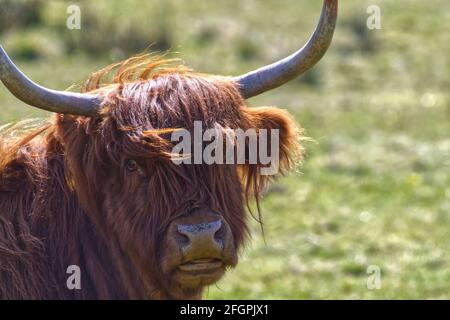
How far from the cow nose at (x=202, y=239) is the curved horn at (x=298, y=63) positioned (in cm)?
90

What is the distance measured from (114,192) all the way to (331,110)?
24.9 feet

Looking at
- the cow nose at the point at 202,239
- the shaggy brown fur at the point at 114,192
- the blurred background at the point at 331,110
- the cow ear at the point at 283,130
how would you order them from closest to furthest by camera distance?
the cow nose at the point at 202,239, the shaggy brown fur at the point at 114,192, the cow ear at the point at 283,130, the blurred background at the point at 331,110

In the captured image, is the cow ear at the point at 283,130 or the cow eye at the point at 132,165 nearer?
the cow eye at the point at 132,165

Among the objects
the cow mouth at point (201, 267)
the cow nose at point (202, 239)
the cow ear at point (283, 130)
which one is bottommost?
the cow mouth at point (201, 267)

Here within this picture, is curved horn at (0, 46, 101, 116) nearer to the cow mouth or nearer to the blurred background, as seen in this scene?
the cow mouth

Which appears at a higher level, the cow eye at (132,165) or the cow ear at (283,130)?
the cow ear at (283,130)

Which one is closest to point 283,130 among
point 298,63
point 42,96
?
point 298,63

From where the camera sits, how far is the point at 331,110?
41.9ft

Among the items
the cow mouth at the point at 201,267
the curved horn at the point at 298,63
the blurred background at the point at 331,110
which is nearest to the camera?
the cow mouth at the point at 201,267

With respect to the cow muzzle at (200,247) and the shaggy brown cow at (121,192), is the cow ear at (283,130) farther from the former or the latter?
the cow muzzle at (200,247)

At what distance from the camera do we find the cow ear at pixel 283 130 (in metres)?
5.89

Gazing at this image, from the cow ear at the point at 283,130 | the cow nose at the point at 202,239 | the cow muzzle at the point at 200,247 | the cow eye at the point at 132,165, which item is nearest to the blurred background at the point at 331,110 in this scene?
the cow ear at the point at 283,130

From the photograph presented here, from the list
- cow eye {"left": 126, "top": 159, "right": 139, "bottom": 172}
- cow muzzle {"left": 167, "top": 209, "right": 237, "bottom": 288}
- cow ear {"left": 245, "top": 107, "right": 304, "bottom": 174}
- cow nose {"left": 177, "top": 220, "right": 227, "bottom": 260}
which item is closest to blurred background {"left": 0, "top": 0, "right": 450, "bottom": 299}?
cow ear {"left": 245, "top": 107, "right": 304, "bottom": 174}
